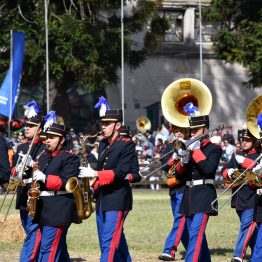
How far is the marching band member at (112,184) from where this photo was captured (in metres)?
13.3

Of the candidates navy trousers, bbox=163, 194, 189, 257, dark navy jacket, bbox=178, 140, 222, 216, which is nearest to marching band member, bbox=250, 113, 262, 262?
dark navy jacket, bbox=178, 140, 222, 216

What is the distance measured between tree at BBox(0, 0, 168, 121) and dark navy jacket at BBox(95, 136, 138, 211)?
22.9 m

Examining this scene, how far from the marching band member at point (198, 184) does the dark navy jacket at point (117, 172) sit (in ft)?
2.13

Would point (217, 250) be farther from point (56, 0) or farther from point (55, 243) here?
point (56, 0)

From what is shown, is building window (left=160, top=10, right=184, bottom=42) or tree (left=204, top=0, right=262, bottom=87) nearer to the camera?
tree (left=204, top=0, right=262, bottom=87)

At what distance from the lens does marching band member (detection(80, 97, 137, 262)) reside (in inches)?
522

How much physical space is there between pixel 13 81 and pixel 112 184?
16.0 m

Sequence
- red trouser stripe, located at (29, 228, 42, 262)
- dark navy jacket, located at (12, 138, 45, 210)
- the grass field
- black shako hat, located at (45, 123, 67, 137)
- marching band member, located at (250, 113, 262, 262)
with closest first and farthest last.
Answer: marching band member, located at (250, 113, 262, 262) < black shako hat, located at (45, 123, 67, 137) < red trouser stripe, located at (29, 228, 42, 262) < dark navy jacket, located at (12, 138, 45, 210) < the grass field

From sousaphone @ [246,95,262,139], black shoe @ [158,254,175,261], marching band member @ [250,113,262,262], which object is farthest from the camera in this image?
black shoe @ [158,254,175,261]

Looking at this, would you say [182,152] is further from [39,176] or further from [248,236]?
[248,236]

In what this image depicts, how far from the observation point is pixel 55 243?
489 inches

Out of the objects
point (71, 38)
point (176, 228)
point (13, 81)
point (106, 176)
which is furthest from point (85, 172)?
point (71, 38)

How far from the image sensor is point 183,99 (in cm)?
1488

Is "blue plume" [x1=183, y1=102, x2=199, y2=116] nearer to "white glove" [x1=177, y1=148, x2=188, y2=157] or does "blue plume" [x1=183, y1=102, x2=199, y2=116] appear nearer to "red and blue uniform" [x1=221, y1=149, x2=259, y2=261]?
"white glove" [x1=177, y1=148, x2=188, y2=157]
